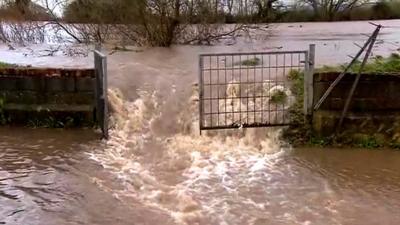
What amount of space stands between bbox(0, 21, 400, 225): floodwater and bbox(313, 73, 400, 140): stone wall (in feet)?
1.49

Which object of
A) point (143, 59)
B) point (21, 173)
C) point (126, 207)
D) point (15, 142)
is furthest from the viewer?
point (143, 59)

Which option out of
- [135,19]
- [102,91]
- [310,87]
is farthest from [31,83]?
[135,19]

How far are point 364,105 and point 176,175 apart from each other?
3252 millimetres

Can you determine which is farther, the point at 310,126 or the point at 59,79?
the point at 59,79

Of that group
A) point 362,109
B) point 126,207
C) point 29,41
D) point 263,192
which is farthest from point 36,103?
point 29,41

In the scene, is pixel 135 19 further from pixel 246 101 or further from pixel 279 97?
pixel 279 97

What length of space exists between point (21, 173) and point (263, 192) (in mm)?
2950

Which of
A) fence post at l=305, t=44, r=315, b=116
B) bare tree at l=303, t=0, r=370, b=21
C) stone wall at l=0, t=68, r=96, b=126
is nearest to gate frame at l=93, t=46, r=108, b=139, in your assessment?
stone wall at l=0, t=68, r=96, b=126

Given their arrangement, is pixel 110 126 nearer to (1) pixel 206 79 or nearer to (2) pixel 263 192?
(1) pixel 206 79

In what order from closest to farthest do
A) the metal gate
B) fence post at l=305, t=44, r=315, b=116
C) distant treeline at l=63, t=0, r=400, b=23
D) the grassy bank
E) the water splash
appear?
the water splash → the grassy bank → fence post at l=305, t=44, r=315, b=116 → the metal gate → distant treeline at l=63, t=0, r=400, b=23

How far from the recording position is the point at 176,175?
264 inches

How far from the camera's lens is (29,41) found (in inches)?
718

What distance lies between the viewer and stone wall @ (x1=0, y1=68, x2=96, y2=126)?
349 inches

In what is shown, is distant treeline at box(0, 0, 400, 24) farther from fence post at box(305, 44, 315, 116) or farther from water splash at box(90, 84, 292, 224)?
fence post at box(305, 44, 315, 116)
